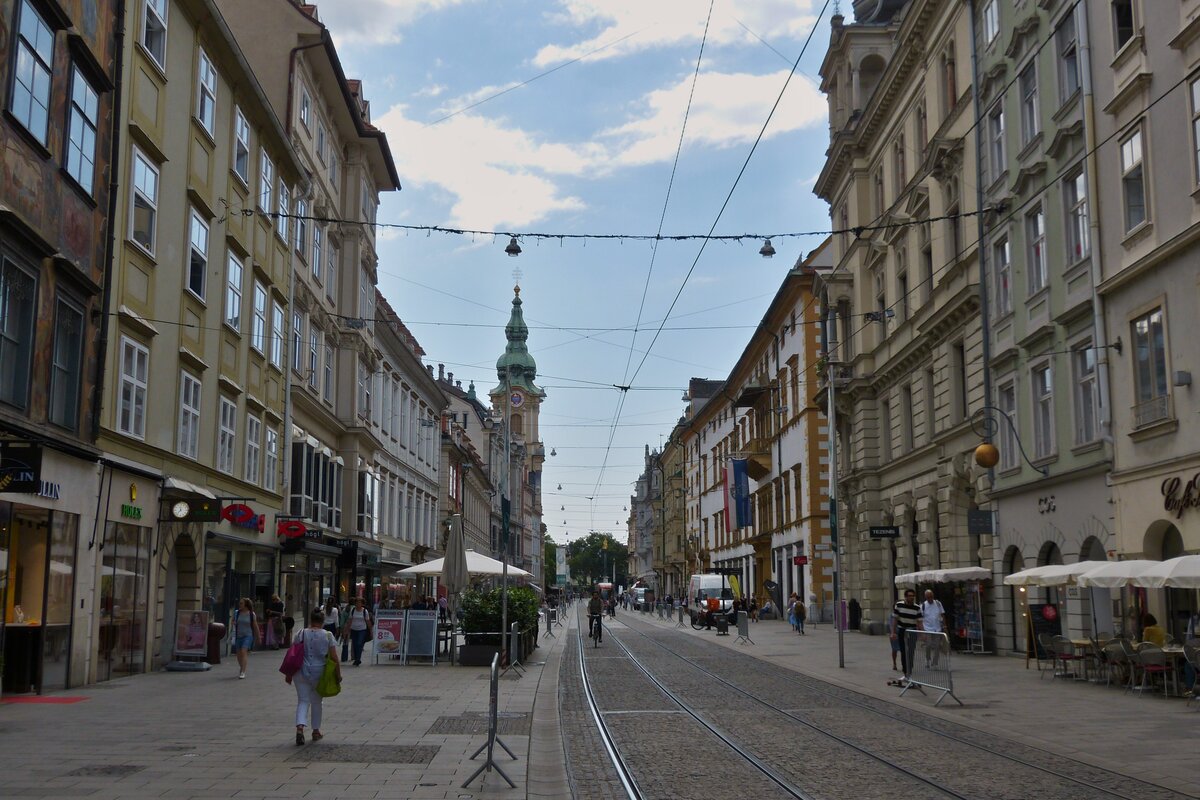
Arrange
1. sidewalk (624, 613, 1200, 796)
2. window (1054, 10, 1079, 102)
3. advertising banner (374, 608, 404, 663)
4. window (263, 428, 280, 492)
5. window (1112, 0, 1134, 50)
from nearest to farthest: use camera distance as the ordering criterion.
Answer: sidewalk (624, 613, 1200, 796)
window (1112, 0, 1134, 50)
window (1054, 10, 1079, 102)
advertising banner (374, 608, 404, 663)
window (263, 428, 280, 492)

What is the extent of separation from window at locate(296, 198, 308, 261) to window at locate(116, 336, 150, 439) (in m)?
13.5

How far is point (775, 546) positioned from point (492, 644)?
126 ft

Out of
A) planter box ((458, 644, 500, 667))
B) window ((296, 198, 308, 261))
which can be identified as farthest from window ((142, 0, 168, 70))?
planter box ((458, 644, 500, 667))

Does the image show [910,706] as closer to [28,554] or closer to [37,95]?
[28,554]

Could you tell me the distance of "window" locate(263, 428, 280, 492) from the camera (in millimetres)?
32334

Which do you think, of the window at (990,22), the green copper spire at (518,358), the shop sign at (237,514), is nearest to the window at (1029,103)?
the window at (990,22)

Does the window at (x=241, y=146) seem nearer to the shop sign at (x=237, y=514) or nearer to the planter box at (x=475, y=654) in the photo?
the shop sign at (x=237, y=514)

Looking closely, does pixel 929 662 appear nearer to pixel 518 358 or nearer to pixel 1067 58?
pixel 1067 58

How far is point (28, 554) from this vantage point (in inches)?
719

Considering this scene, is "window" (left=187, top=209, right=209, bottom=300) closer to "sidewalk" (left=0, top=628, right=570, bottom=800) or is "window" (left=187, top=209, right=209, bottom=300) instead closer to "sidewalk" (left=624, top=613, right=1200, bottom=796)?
"sidewalk" (left=0, top=628, right=570, bottom=800)

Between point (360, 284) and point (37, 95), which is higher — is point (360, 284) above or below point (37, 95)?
above

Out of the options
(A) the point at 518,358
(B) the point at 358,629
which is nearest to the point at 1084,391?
(B) the point at 358,629

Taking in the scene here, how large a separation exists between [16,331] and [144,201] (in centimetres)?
565

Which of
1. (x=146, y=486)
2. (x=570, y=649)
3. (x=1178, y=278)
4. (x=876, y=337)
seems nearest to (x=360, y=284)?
(x=570, y=649)
